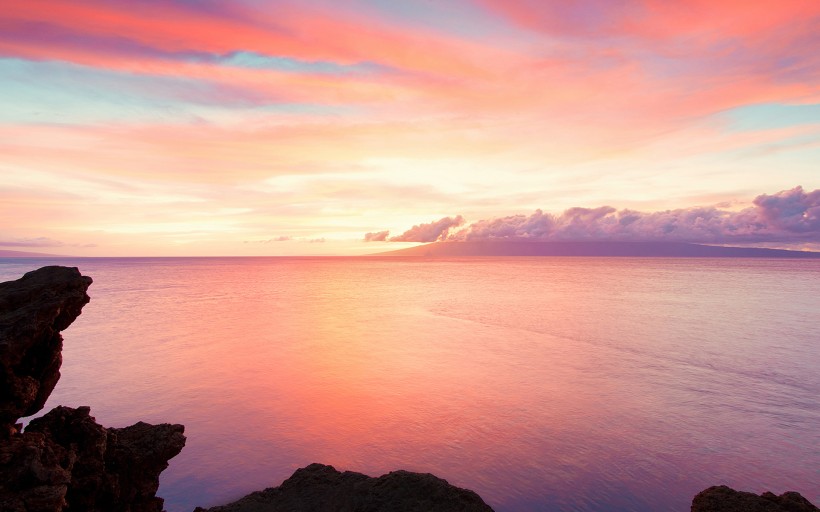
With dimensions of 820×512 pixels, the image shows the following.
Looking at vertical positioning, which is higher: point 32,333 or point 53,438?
point 32,333

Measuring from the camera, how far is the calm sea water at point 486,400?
1139cm

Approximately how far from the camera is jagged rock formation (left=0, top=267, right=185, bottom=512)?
6227 mm

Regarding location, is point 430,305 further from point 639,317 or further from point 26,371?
point 26,371

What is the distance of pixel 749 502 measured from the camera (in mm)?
7207

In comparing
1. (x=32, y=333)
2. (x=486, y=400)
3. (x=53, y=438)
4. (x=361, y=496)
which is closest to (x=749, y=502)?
(x=361, y=496)

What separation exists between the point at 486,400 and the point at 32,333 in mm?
13688

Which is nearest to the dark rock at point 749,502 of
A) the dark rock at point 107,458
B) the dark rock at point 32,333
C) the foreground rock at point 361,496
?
the foreground rock at point 361,496

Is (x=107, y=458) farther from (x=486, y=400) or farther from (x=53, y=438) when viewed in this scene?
(x=486, y=400)

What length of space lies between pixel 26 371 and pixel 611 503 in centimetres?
1126

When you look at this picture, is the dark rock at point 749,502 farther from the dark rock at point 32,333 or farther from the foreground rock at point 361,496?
the dark rock at point 32,333

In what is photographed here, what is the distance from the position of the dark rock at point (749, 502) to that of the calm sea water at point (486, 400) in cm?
280

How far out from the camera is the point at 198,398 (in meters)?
17.4

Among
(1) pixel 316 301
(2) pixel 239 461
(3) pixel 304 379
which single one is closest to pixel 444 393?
(3) pixel 304 379

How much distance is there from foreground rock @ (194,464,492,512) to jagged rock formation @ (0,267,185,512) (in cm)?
140
